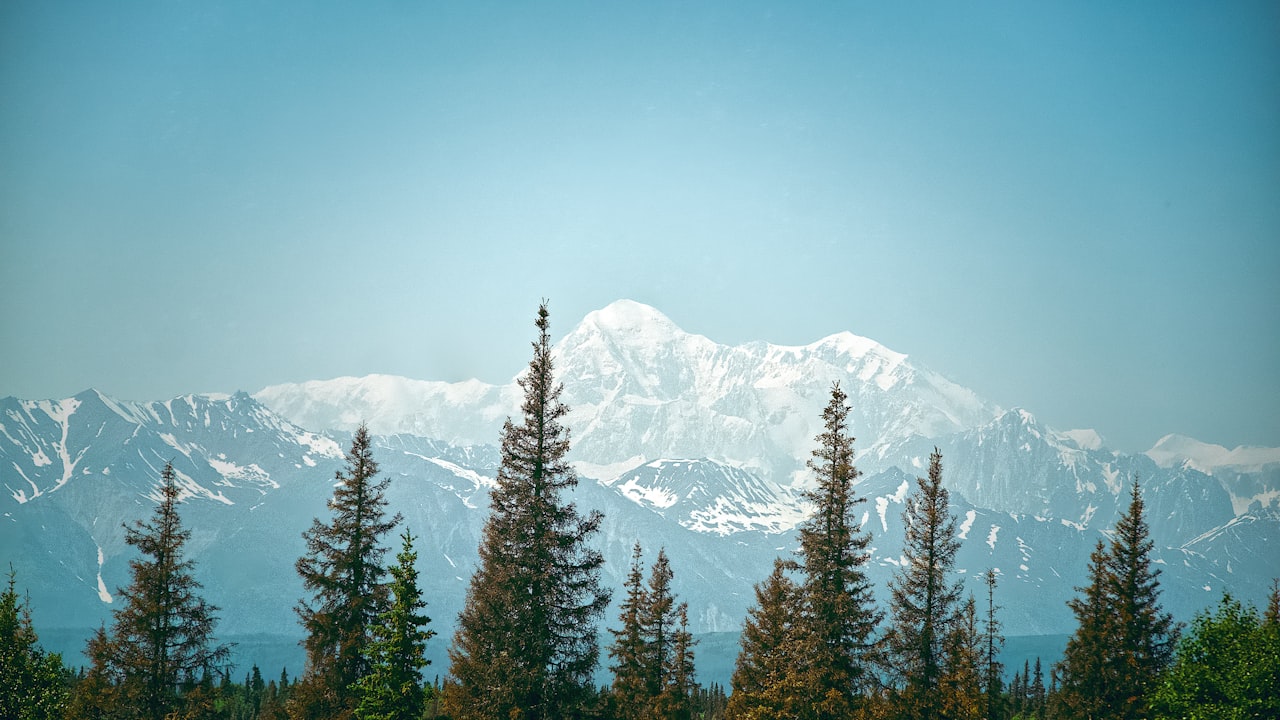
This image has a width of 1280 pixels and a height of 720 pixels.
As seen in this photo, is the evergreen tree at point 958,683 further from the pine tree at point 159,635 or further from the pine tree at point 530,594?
the pine tree at point 159,635

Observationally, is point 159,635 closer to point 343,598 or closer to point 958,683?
point 343,598

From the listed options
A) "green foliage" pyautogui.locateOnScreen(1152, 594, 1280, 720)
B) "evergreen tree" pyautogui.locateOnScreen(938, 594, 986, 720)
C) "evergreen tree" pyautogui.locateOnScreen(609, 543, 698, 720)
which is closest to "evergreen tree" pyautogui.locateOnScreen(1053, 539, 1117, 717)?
"green foliage" pyautogui.locateOnScreen(1152, 594, 1280, 720)

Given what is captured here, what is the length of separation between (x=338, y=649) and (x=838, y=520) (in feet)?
70.6

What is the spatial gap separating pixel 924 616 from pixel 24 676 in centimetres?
3607

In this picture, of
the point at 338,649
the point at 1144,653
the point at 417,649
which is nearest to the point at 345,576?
the point at 338,649

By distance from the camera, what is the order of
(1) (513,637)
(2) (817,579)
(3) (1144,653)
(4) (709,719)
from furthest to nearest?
(4) (709,719)
(3) (1144,653)
(2) (817,579)
(1) (513,637)

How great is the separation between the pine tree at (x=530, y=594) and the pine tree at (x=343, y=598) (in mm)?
6684

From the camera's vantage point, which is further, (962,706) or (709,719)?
(709,719)

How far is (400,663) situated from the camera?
36156 mm

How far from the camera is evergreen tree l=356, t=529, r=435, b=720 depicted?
35.4 meters

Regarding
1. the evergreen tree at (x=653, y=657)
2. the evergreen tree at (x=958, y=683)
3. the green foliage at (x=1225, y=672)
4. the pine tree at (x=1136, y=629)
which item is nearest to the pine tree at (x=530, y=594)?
the evergreen tree at (x=958, y=683)

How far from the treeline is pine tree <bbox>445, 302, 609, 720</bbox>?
0.07 meters

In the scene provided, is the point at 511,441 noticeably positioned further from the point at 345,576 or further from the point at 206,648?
the point at 206,648

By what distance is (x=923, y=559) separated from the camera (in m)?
43.9
